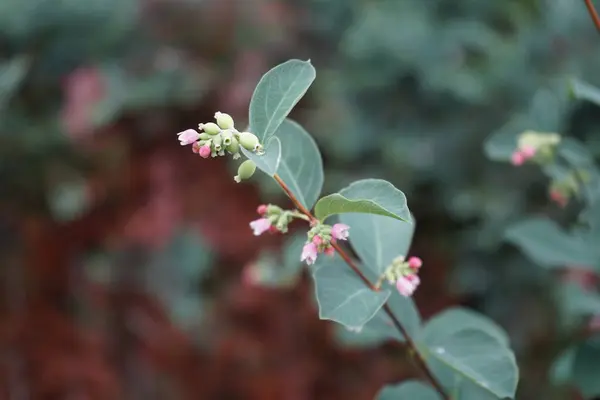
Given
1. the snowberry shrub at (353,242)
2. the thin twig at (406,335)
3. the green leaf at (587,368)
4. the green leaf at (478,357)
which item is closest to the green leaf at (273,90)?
the snowberry shrub at (353,242)

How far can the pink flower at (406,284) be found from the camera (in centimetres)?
49

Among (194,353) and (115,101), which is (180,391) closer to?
(194,353)

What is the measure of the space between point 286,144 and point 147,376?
2.87 feet

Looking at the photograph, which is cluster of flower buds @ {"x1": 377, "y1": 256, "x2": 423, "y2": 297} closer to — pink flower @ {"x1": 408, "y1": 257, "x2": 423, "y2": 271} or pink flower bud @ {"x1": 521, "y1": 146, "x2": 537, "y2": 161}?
pink flower @ {"x1": 408, "y1": 257, "x2": 423, "y2": 271}

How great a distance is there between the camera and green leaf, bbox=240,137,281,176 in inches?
16.2

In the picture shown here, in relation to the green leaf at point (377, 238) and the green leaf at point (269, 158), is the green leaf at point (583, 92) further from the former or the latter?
the green leaf at point (269, 158)

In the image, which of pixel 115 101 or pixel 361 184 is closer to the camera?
pixel 361 184

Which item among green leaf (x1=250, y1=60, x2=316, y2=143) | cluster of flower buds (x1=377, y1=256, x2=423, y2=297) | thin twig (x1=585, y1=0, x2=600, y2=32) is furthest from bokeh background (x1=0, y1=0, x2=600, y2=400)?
green leaf (x1=250, y1=60, x2=316, y2=143)

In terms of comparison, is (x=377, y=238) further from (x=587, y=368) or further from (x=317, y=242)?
(x=587, y=368)

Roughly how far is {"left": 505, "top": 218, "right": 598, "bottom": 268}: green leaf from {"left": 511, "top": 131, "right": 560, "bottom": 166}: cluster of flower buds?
3.3 inches

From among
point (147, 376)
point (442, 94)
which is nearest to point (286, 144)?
point (147, 376)

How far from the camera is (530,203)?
1348 mm

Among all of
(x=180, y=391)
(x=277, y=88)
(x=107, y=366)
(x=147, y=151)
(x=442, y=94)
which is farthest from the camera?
(x=147, y=151)

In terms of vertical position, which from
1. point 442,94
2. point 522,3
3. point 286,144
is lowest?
point 442,94
